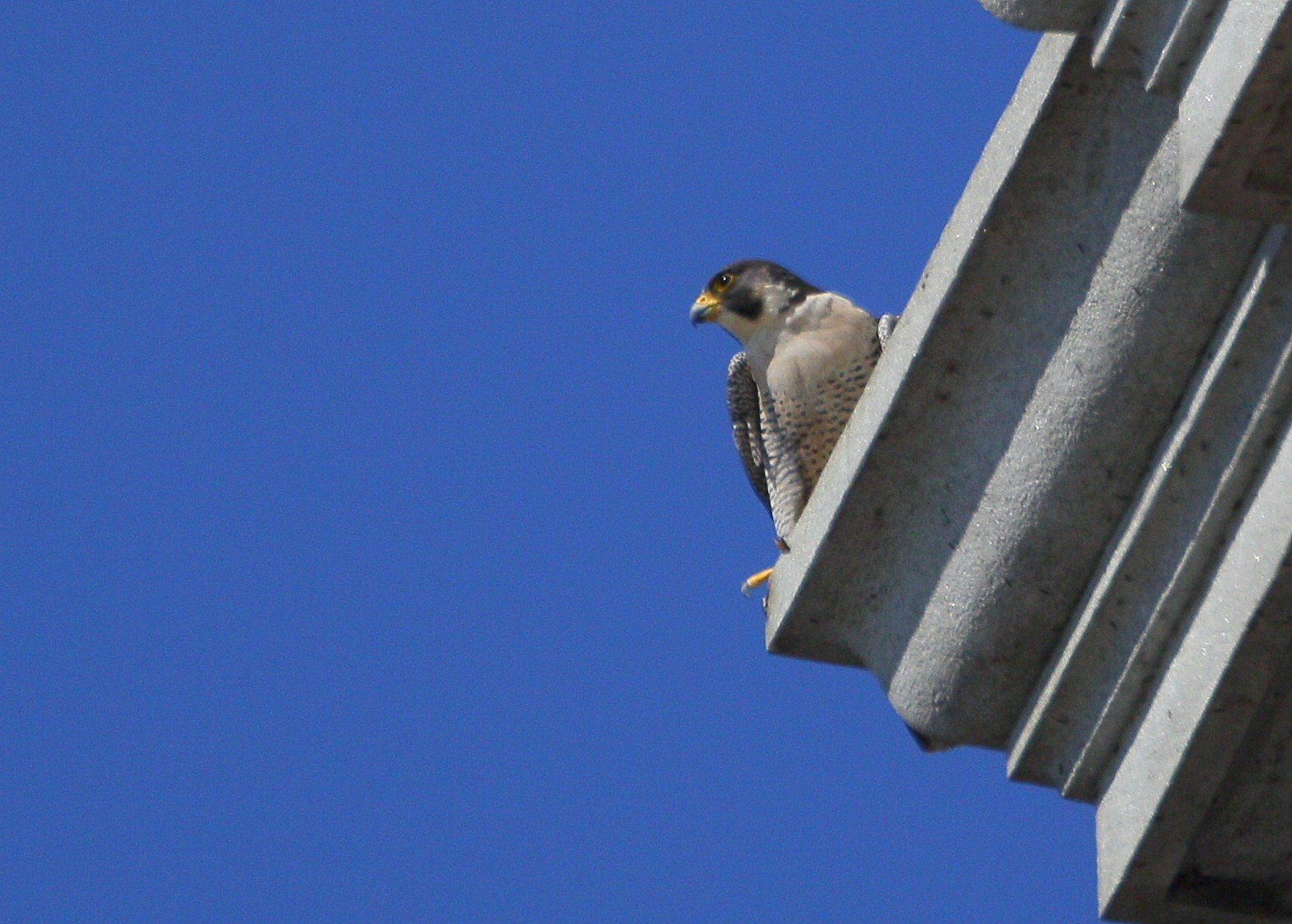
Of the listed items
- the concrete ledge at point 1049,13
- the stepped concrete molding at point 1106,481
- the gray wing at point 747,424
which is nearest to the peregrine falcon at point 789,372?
the gray wing at point 747,424

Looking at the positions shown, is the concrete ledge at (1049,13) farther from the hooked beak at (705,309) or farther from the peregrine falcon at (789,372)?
the hooked beak at (705,309)

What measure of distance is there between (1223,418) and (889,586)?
86 cm

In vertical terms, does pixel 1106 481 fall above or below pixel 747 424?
above

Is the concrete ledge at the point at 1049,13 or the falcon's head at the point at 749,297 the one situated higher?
the concrete ledge at the point at 1049,13

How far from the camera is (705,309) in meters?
8.07

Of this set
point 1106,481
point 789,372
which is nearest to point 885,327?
point 789,372

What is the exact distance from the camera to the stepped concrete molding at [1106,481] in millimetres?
3332

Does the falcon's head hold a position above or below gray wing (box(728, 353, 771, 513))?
above

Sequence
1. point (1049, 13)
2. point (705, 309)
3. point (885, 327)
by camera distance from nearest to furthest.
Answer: point (1049, 13) → point (885, 327) → point (705, 309)

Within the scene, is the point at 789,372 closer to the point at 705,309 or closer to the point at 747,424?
the point at 747,424

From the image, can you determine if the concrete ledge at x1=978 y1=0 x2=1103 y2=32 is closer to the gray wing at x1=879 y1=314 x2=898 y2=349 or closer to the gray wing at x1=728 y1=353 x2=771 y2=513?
the gray wing at x1=879 y1=314 x2=898 y2=349

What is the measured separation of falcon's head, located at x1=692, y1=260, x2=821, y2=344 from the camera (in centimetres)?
753

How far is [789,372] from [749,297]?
0.71 metres

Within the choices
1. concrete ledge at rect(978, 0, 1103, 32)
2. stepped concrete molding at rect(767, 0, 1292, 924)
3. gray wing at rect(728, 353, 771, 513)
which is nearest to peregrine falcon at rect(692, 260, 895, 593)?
gray wing at rect(728, 353, 771, 513)
